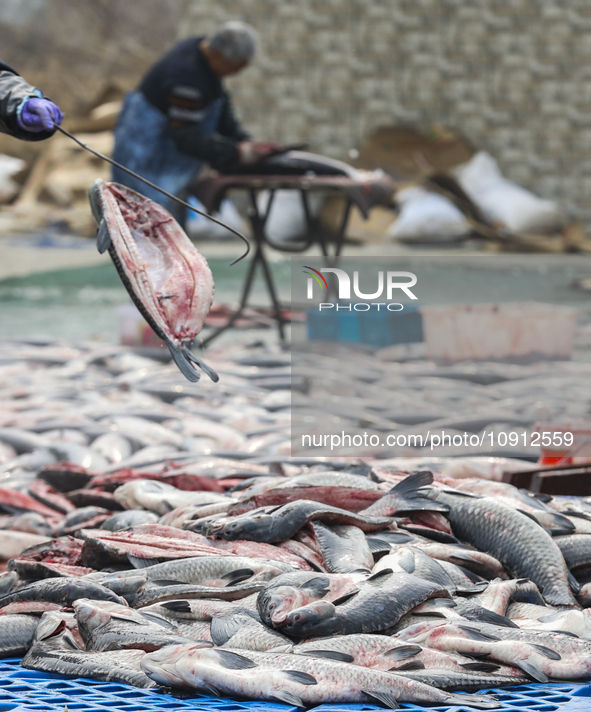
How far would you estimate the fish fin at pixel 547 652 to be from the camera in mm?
1690

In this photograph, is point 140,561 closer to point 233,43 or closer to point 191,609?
point 191,609

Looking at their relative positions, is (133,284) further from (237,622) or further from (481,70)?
(481,70)

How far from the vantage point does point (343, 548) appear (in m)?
2.04

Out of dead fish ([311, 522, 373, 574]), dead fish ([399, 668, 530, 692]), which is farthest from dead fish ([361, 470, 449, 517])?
dead fish ([399, 668, 530, 692])

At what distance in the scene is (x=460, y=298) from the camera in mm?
7859

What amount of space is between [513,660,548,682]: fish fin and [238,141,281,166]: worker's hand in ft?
12.1

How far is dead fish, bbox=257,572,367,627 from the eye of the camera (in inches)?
67.4

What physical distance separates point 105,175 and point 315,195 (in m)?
2.63

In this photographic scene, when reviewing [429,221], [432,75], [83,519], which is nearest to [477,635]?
[83,519]

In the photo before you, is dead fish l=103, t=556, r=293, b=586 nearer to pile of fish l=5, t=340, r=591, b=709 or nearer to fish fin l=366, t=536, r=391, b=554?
pile of fish l=5, t=340, r=591, b=709

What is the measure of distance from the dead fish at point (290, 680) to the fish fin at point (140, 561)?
48cm

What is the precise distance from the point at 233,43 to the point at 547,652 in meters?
3.78

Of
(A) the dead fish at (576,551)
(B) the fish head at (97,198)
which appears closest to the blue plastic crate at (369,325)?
(A) the dead fish at (576,551)

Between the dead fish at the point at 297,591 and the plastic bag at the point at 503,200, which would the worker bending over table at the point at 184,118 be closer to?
the dead fish at the point at 297,591
